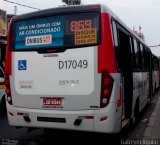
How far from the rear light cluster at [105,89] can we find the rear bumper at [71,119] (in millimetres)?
124

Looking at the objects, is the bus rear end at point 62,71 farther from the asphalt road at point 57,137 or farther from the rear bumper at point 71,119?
the asphalt road at point 57,137

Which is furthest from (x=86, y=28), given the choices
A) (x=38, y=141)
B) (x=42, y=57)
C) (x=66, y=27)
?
(x=38, y=141)

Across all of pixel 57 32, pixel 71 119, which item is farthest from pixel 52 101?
pixel 57 32

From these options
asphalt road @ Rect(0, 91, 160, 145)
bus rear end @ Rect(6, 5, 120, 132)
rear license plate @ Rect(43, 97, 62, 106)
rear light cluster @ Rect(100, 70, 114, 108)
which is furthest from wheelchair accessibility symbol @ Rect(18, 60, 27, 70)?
rear light cluster @ Rect(100, 70, 114, 108)

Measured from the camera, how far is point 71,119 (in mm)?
7203

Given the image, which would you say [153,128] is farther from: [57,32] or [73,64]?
[57,32]

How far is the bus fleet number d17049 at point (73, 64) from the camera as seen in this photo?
7.17m

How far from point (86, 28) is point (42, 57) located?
3.64 feet

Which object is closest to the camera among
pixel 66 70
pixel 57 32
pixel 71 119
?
pixel 71 119

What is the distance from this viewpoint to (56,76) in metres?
7.43

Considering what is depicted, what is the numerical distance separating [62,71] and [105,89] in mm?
962

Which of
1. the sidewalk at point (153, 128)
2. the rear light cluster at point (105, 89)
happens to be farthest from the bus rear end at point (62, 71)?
the sidewalk at point (153, 128)

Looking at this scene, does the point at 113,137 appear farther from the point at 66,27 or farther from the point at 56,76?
the point at 66,27

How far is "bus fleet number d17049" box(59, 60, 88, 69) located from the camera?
7172 millimetres
